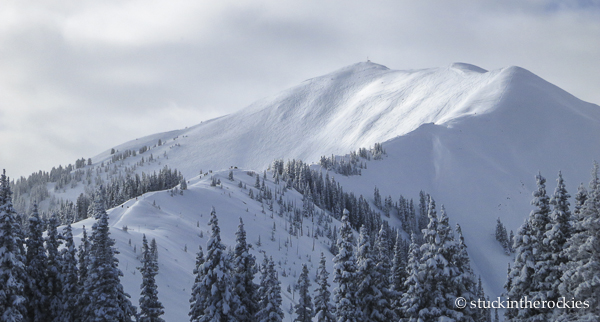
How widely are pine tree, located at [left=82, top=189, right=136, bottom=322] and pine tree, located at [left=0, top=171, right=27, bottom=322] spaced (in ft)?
11.9

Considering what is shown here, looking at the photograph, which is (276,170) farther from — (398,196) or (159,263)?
(159,263)

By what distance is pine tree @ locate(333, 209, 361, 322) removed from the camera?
2797cm

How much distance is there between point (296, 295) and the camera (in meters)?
63.4

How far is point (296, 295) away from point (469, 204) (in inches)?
4328

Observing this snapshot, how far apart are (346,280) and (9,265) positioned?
20070 millimetres

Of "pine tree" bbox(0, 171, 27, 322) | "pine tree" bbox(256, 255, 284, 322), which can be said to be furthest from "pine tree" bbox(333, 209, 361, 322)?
"pine tree" bbox(0, 171, 27, 322)

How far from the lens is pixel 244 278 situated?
2902 centimetres

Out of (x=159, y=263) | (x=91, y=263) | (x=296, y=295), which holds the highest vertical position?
(x=91, y=263)

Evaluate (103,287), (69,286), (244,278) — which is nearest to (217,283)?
(244,278)

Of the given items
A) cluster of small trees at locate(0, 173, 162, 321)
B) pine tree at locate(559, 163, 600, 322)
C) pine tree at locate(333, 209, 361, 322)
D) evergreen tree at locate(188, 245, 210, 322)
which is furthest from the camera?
pine tree at locate(333, 209, 361, 322)

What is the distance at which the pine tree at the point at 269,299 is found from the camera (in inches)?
1138

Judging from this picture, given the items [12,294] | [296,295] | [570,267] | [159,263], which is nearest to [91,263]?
[12,294]

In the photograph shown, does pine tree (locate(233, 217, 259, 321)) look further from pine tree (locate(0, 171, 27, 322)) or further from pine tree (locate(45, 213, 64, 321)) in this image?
pine tree (locate(0, 171, 27, 322))

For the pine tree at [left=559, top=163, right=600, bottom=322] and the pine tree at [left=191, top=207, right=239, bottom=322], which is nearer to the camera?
the pine tree at [left=559, top=163, right=600, bottom=322]
